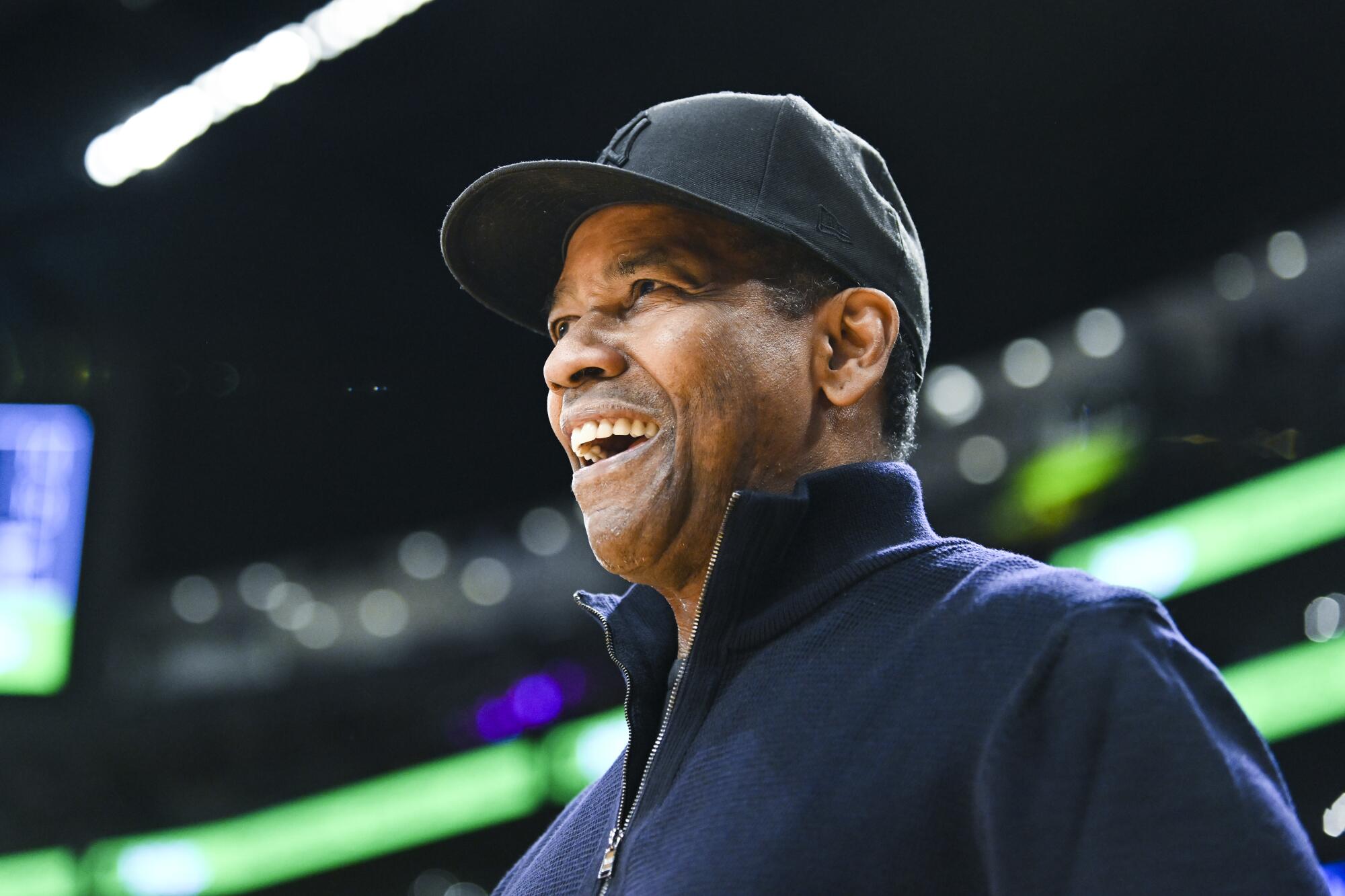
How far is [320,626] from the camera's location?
27.8 ft

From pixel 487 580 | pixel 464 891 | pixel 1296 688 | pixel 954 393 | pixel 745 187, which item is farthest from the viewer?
pixel 464 891

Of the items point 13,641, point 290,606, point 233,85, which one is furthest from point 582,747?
point 233,85

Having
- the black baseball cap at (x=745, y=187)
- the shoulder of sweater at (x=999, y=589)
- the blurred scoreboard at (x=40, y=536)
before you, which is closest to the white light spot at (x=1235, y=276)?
the black baseball cap at (x=745, y=187)

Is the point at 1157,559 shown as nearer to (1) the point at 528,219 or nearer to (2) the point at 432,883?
(1) the point at 528,219

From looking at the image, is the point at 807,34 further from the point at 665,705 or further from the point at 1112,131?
the point at 665,705

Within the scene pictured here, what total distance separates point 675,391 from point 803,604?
297 mm

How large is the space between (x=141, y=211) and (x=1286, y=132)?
Answer: 4059 mm

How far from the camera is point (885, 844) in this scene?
98cm

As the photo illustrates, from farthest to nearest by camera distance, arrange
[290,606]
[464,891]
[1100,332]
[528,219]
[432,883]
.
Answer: [464,891] < [432,883] < [290,606] < [1100,332] < [528,219]

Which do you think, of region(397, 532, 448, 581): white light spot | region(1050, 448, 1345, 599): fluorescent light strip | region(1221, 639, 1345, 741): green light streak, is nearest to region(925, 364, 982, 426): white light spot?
region(1050, 448, 1345, 599): fluorescent light strip

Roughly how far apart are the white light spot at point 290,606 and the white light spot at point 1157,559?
5.02 metres

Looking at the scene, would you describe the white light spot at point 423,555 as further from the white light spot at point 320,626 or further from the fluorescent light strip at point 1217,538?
the fluorescent light strip at point 1217,538

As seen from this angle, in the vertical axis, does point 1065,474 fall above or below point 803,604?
below

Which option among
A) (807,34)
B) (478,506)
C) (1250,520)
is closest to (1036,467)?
(1250,520)
